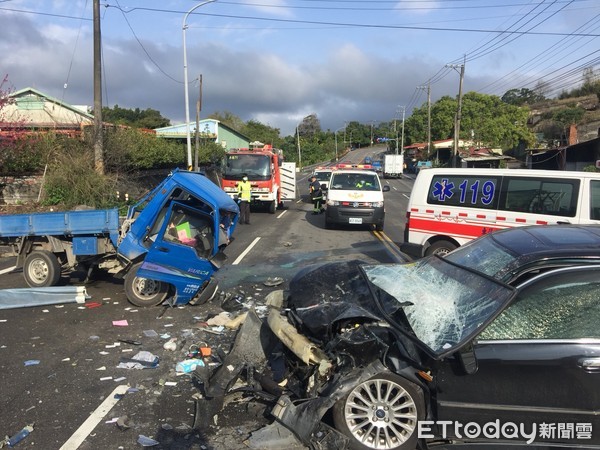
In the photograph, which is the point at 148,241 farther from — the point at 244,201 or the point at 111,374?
the point at 244,201

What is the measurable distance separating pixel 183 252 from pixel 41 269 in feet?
9.40

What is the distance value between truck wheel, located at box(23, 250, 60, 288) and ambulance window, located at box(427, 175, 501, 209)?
22.6 feet

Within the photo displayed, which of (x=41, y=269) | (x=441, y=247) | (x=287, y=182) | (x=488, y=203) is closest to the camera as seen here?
(x=41, y=269)

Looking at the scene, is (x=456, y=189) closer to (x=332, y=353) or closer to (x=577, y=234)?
(x=577, y=234)

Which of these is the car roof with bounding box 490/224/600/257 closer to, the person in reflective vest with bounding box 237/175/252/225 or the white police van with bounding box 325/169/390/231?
the white police van with bounding box 325/169/390/231

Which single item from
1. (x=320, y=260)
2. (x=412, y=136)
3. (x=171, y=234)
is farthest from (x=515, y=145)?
(x=171, y=234)

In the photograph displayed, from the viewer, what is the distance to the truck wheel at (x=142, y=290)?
7.14 m

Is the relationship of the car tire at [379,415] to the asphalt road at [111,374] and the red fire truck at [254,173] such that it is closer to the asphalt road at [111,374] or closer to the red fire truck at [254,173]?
the asphalt road at [111,374]

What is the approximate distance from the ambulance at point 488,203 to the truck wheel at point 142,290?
14.3 feet

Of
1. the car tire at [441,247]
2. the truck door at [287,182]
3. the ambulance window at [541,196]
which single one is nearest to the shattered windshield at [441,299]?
the ambulance window at [541,196]

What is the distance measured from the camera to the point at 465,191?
28.9 feet

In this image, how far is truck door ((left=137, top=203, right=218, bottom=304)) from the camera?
6809mm

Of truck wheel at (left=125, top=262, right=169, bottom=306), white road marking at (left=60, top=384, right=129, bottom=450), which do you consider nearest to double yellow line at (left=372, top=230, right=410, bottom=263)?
truck wheel at (left=125, top=262, right=169, bottom=306)

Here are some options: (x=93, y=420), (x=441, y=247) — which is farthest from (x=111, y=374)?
(x=441, y=247)
